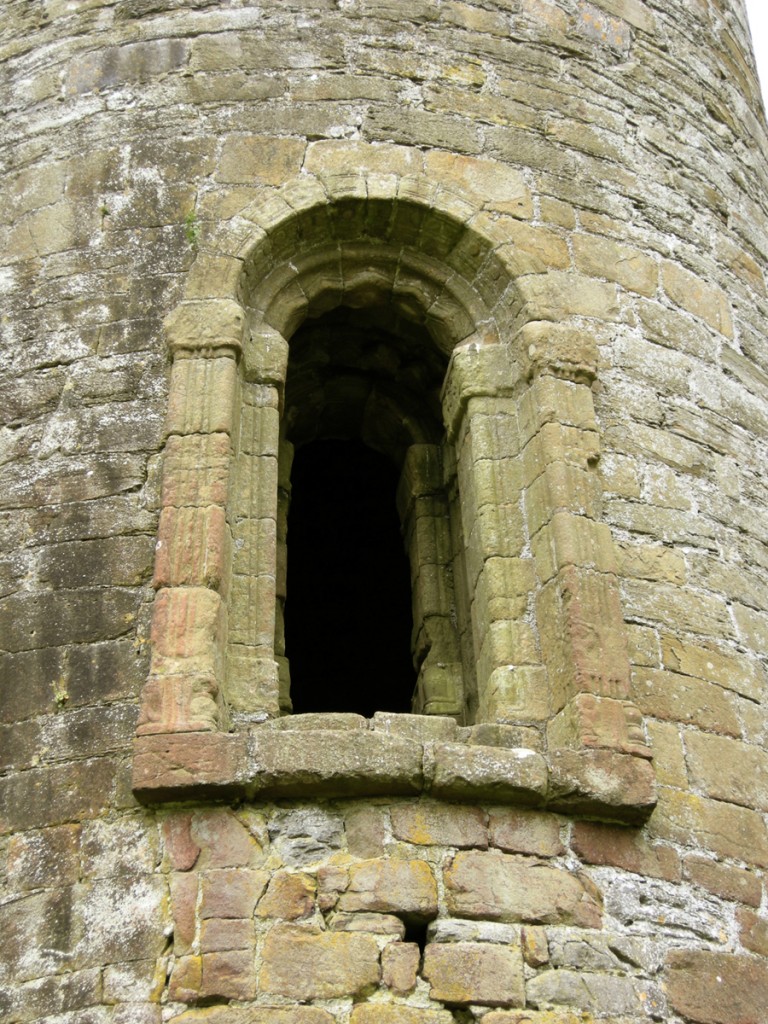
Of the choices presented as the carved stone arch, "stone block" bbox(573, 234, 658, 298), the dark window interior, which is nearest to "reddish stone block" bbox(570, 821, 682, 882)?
the carved stone arch

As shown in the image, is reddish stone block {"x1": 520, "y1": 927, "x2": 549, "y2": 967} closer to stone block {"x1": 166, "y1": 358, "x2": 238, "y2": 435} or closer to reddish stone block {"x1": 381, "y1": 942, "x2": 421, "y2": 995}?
reddish stone block {"x1": 381, "y1": 942, "x2": 421, "y2": 995}

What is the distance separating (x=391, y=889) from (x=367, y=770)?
391 millimetres

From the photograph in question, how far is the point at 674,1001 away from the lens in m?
4.52

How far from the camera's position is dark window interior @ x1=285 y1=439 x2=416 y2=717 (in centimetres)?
896

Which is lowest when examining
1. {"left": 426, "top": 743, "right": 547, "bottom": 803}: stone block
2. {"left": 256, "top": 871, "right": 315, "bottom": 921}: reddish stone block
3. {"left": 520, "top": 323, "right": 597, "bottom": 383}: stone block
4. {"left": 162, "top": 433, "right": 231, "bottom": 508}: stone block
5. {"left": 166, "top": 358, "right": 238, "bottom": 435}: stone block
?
{"left": 256, "top": 871, "right": 315, "bottom": 921}: reddish stone block

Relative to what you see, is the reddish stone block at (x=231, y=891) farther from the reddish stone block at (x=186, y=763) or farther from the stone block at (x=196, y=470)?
the stone block at (x=196, y=470)

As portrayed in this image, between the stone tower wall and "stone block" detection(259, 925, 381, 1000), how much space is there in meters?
0.01

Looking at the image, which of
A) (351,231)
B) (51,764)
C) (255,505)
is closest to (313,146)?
(351,231)

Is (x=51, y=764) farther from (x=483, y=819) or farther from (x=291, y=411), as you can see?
(x=291, y=411)

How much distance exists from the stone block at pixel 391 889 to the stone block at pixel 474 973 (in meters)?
0.13

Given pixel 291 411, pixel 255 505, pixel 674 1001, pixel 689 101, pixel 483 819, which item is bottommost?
pixel 674 1001

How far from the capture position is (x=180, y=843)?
4.55m

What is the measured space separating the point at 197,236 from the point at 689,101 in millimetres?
2894

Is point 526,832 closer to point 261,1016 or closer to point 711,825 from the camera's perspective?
point 711,825
